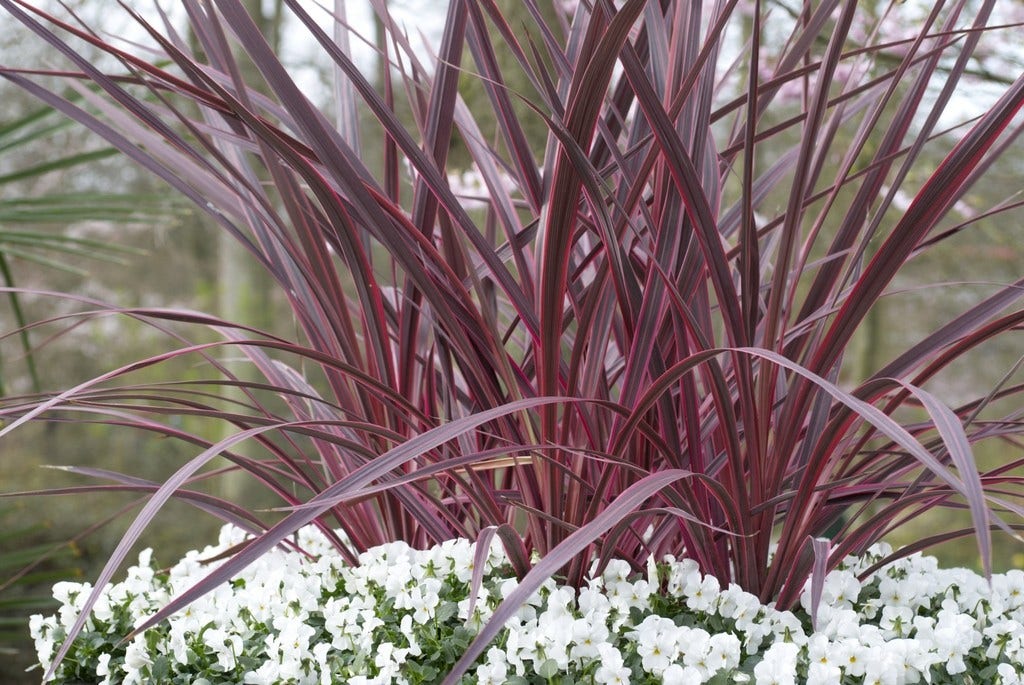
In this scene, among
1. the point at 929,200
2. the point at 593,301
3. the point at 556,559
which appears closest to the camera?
the point at 556,559

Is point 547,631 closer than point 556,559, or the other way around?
point 556,559

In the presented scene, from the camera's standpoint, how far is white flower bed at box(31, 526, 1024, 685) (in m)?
0.71

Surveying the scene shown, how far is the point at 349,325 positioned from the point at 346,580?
0.94 feet

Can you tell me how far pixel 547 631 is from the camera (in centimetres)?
72

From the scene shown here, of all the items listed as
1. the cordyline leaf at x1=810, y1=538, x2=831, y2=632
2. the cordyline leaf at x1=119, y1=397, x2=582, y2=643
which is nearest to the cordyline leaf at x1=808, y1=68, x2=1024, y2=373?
the cordyline leaf at x1=810, y1=538, x2=831, y2=632

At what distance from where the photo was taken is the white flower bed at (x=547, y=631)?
71cm

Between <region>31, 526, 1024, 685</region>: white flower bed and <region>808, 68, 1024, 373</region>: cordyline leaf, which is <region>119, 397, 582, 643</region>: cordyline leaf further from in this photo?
<region>808, 68, 1024, 373</region>: cordyline leaf

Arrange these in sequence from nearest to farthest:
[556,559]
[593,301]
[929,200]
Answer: [556,559] < [929,200] < [593,301]

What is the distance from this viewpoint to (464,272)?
0.98 meters

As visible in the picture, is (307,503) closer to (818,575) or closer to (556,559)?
(556,559)

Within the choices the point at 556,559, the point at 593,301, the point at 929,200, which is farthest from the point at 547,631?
the point at 929,200

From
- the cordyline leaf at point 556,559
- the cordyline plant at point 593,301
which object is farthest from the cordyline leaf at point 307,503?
the cordyline leaf at point 556,559

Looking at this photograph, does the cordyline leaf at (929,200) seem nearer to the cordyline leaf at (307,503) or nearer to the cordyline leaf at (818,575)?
the cordyline leaf at (818,575)

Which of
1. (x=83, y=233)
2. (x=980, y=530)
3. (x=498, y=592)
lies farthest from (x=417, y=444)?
(x=83, y=233)
